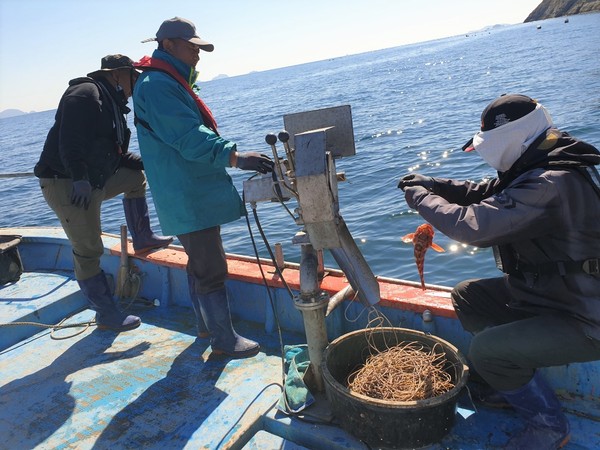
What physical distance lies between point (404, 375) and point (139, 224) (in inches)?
133

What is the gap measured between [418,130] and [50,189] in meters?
17.3

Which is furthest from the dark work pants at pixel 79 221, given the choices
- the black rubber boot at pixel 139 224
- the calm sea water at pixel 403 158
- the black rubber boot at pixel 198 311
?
the calm sea water at pixel 403 158

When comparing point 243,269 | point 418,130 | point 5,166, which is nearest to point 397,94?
point 418,130

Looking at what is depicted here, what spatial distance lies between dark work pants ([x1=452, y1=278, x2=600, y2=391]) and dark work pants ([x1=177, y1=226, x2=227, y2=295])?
1.95m

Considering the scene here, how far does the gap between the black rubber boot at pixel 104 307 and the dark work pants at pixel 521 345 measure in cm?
321

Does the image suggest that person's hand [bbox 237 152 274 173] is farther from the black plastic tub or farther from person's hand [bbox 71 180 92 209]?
person's hand [bbox 71 180 92 209]

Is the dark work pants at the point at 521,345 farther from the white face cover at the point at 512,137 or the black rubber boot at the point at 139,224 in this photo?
the black rubber boot at the point at 139,224

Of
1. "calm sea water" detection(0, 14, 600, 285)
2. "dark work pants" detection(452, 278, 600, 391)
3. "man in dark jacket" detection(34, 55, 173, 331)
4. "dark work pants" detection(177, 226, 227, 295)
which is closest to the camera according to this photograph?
"dark work pants" detection(452, 278, 600, 391)

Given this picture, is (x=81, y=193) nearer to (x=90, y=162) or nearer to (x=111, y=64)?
(x=90, y=162)

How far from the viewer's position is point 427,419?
2.62 meters

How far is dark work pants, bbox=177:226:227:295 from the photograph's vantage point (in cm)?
364

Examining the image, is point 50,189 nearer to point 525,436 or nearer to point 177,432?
point 177,432

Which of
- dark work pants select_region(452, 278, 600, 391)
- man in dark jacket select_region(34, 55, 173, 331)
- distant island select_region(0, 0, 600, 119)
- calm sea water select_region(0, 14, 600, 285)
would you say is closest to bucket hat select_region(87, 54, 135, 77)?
man in dark jacket select_region(34, 55, 173, 331)

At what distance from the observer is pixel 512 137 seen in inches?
100
